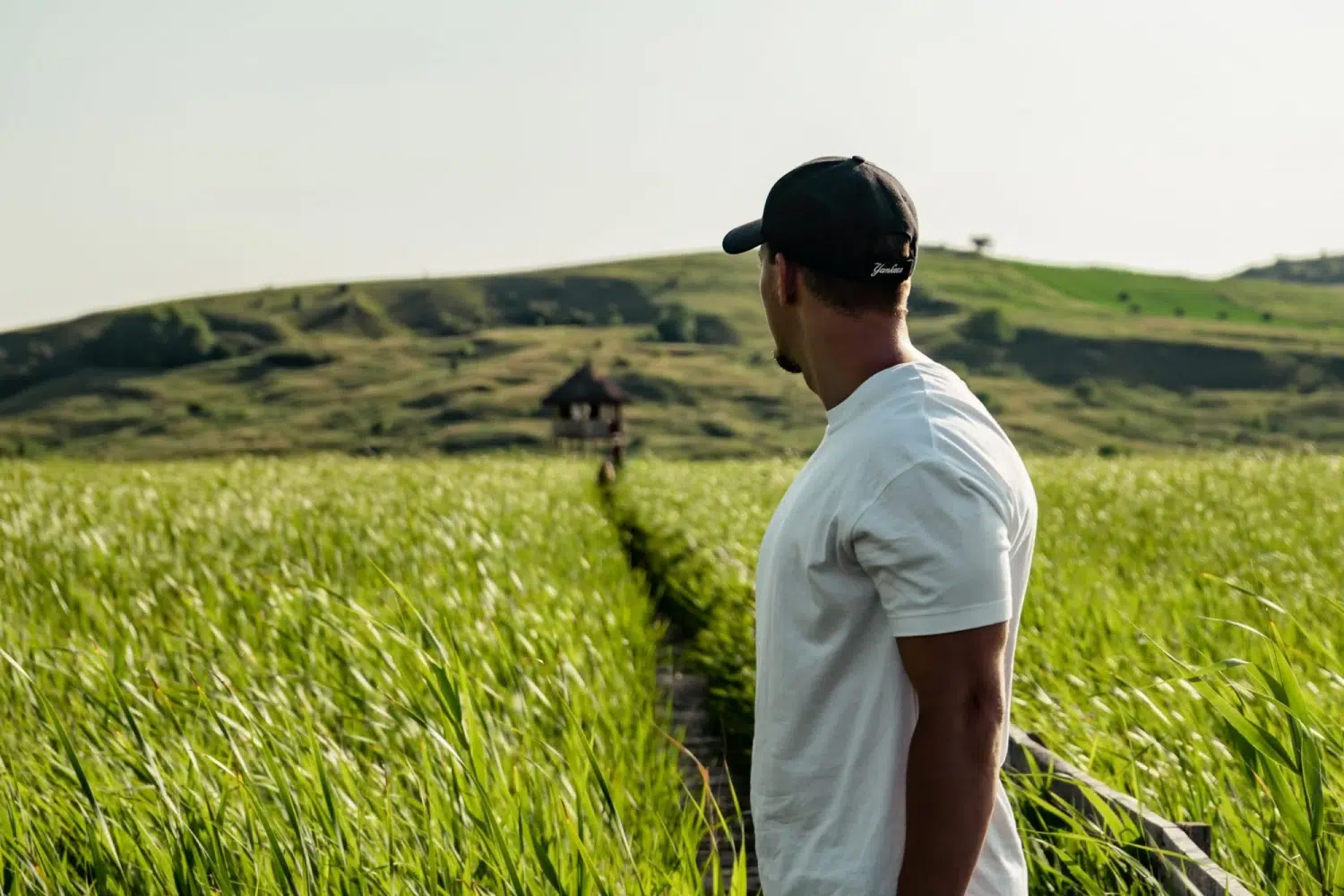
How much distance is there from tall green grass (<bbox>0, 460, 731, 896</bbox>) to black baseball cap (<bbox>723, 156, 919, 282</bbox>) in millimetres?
1275

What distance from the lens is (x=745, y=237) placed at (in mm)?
2527

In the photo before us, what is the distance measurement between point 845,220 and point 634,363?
128 meters

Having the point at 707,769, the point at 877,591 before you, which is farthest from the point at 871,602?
the point at 707,769

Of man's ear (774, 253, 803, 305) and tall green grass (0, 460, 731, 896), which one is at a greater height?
man's ear (774, 253, 803, 305)

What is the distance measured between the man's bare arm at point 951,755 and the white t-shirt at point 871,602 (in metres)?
0.05

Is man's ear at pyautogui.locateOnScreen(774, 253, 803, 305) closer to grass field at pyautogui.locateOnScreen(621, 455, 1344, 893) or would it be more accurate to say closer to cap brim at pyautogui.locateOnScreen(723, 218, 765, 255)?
cap brim at pyautogui.locateOnScreen(723, 218, 765, 255)

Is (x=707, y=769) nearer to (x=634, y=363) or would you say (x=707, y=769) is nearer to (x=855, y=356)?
(x=855, y=356)

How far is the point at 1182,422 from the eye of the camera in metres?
112

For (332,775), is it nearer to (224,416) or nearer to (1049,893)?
(1049,893)

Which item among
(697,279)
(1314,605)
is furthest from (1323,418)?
(1314,605)

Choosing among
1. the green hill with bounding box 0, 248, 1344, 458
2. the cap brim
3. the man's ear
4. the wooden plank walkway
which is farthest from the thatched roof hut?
the man's ear

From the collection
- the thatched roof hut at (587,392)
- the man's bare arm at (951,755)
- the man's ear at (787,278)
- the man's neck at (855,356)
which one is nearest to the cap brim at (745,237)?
the man's ear at (787,278)

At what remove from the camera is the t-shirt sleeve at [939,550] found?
1.92 metres

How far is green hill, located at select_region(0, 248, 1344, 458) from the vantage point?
11175 cm
